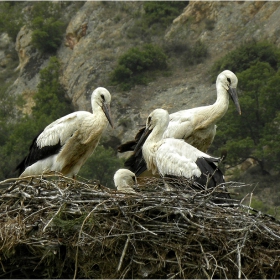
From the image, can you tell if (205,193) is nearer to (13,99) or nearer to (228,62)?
(228,62)

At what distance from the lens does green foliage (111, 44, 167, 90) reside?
4319cm

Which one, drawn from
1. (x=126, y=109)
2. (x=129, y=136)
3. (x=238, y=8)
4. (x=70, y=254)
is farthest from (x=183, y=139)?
(x=238, y=8)

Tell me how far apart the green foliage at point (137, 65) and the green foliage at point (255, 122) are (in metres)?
7.05

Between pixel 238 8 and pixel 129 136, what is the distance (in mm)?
11133

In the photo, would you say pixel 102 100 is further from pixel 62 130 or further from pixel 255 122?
pixel 255 122

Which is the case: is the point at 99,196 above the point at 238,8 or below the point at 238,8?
above

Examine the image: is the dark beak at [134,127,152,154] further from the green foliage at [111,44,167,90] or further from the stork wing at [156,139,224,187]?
the green foliage at [111,44,167,90]

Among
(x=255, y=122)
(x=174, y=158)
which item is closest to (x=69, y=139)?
(x=174, y=158)

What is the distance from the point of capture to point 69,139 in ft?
43.4

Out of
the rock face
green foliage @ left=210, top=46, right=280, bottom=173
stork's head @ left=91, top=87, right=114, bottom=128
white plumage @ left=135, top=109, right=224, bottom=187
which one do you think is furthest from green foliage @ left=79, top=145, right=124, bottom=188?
white plumage @ left=135, top=109, right=224, bottom=187

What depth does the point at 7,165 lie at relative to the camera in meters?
31.6

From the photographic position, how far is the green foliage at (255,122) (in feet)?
108

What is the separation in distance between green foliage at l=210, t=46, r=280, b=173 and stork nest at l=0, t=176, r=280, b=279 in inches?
881

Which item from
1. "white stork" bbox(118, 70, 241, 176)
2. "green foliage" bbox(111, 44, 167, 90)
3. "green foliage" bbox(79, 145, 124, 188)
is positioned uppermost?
"white stork" bbox(118, 70, 241, 176)
